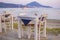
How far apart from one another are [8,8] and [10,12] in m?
0.09

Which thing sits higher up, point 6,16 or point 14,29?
point 6,16

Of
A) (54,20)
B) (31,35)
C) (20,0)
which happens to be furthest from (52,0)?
(31,35)

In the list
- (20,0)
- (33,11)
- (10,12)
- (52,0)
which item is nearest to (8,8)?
(10,12)

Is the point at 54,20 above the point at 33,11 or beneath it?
beneath

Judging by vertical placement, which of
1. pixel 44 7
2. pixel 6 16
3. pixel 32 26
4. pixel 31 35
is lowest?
pixel 31 35

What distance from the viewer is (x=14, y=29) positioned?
8.43ft

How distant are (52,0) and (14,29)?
0.86m

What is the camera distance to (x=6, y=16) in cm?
257

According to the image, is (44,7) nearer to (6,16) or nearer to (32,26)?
(32,26)

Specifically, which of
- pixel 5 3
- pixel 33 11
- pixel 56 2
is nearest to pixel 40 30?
pixel 33 11

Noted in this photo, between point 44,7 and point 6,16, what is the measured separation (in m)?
0.71

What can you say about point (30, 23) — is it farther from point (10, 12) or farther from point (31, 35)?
point (10, 12)

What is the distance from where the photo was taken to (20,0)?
2568 mm

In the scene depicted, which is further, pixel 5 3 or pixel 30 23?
pixel 5 3
